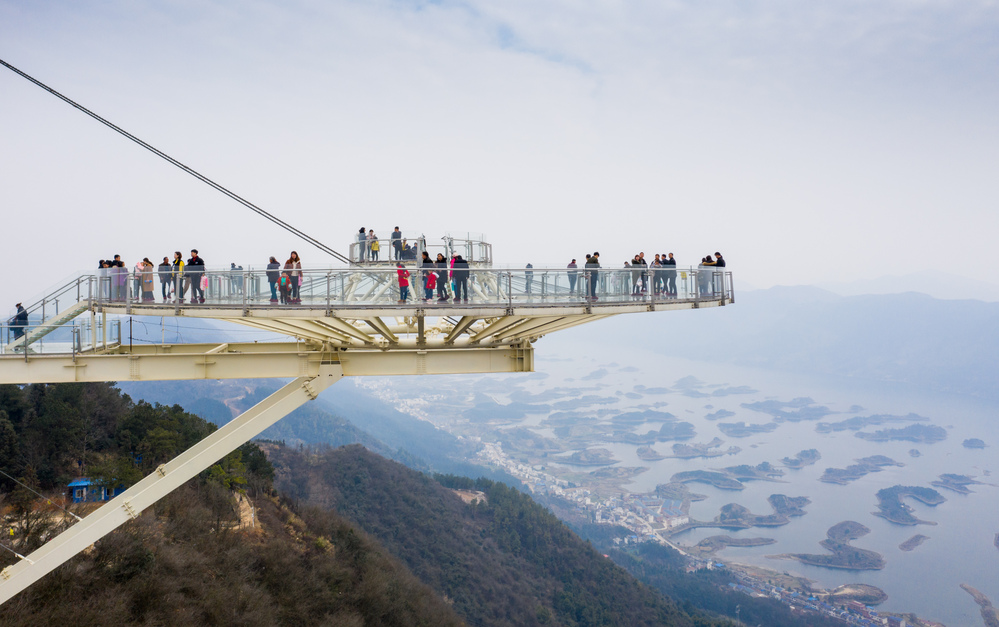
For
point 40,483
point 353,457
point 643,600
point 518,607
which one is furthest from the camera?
point 353,457

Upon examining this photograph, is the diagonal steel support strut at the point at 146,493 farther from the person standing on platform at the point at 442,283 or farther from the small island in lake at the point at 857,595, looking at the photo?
the small island in lake at the point at 857,595

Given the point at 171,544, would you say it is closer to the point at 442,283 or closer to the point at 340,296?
the point at 340,296

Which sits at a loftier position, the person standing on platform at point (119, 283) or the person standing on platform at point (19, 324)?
the person standing on platform at point (119, 283)

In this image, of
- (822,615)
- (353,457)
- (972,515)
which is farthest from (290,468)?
(972,515)

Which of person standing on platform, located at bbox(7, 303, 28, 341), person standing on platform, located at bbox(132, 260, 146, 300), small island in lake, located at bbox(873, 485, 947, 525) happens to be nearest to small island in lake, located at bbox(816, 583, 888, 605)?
small island in lake, located at bbox(873, 485, 947, 525)

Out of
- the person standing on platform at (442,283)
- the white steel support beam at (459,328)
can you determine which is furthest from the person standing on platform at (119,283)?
the white steel support beam at (459,328)

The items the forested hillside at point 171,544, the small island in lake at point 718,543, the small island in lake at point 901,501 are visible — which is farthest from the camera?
the small island in lake at point 901,501

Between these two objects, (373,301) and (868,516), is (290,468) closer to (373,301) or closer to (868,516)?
(373,301)
